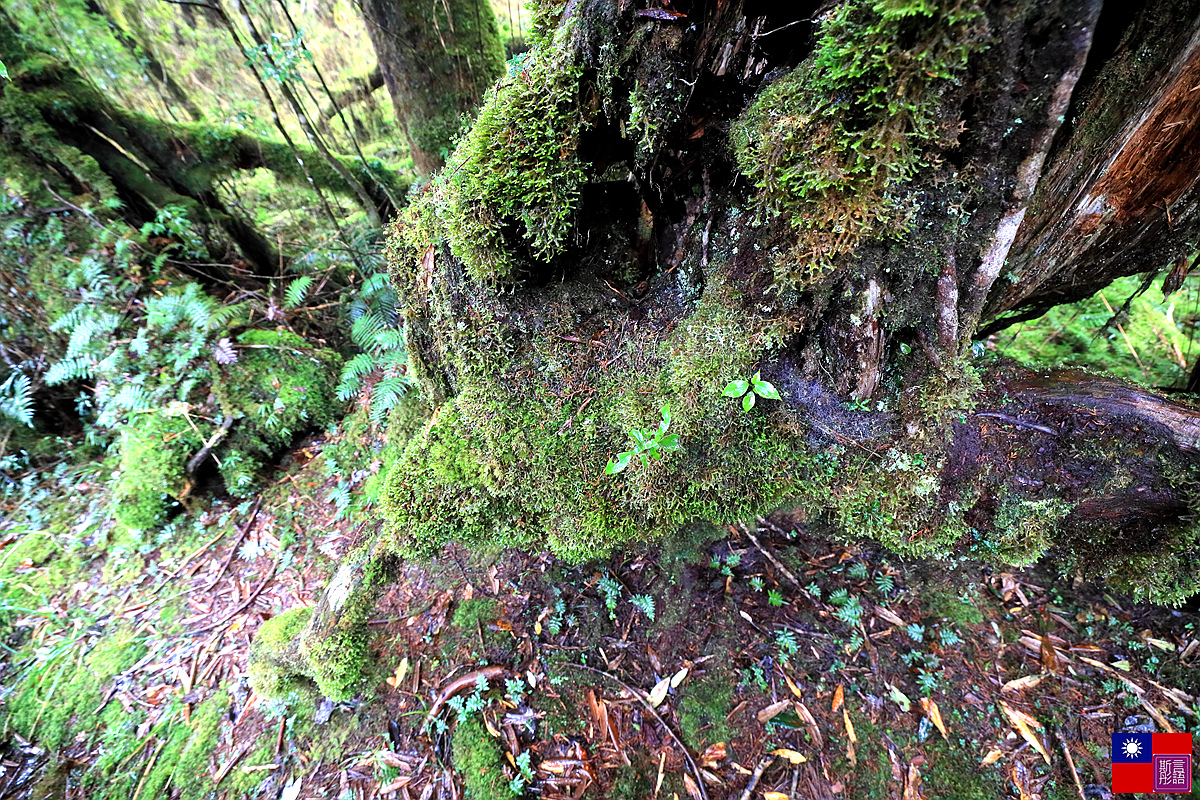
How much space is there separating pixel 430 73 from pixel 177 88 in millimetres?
6100

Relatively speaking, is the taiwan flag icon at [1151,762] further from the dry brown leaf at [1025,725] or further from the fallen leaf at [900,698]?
the fallen leaf at [900,698]

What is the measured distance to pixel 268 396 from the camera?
15.1ft

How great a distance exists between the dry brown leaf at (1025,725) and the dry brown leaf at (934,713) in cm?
41

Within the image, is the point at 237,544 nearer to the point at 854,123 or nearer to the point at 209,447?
the point at 209,447

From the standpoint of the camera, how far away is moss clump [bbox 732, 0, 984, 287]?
1.17 m

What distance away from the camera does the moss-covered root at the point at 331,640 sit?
2.58 m

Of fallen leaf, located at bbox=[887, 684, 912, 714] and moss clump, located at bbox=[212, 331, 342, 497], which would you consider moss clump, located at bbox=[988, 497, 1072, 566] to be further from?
moss clump, located at bbox=[212, 331, 342, 497]

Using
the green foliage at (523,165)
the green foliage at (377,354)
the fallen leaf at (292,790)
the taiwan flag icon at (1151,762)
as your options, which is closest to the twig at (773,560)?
the taiwan flag icon at (1151,762)

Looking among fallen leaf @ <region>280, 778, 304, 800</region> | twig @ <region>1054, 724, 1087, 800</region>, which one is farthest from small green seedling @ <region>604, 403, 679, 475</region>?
twig @ <region>1054, 724, 1087, 800</region>

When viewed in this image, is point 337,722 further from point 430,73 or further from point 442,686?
point 430,73

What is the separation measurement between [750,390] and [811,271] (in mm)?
541

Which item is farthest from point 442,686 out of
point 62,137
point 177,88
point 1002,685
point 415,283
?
point 177,88

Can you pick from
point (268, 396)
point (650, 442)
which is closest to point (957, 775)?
point (650, 442)

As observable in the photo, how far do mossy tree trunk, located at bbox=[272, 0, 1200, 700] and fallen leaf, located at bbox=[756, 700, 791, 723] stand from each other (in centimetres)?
132
